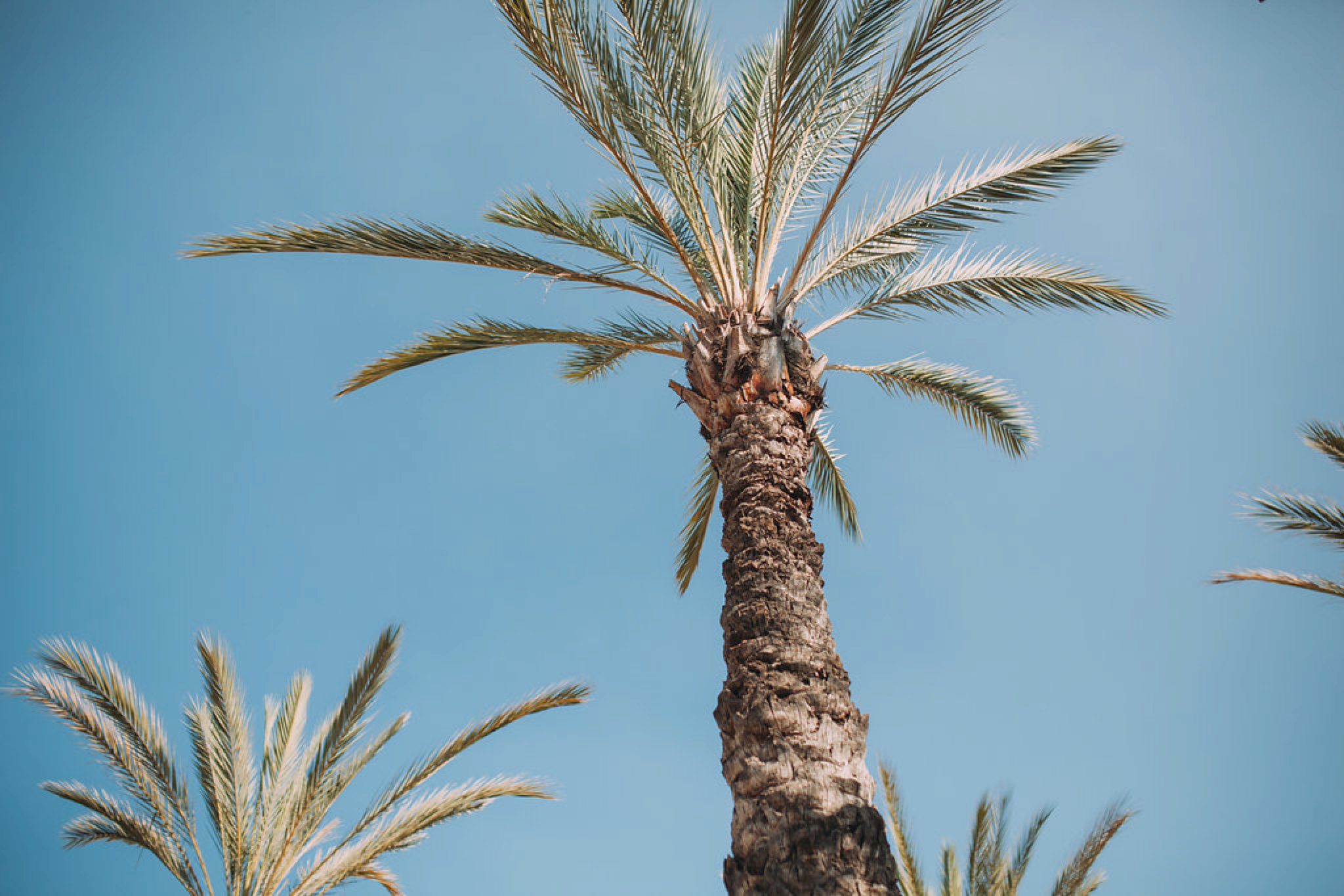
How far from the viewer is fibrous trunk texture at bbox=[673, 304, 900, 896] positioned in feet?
10.7

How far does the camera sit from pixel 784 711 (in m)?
3.69

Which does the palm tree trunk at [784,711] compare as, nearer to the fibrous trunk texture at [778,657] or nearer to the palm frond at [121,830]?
the fibrous trunk texture at [778,657]

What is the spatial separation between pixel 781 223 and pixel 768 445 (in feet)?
8.60

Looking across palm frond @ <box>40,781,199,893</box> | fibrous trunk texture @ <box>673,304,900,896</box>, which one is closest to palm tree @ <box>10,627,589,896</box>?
palm frond @ <box>40,781,199,893</box>

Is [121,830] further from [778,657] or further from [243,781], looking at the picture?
[778,657]

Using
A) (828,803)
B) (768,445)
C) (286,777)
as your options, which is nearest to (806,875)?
(828,803)

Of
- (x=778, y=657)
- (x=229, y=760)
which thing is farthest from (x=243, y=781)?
(x=778, y=657)

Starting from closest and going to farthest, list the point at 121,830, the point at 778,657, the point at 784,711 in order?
the point at 784,711 → the point at 778,657 → the point at 121,830

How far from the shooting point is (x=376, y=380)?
6.82 metres

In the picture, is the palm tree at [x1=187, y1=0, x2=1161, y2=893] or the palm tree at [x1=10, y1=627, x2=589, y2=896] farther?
the palm tree at [x1=10, y1=627, x2=589, y2=896]

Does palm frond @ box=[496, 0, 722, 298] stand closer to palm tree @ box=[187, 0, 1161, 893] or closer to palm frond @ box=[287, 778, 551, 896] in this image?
palm tree @ box=[187, 0, 1161, 893]

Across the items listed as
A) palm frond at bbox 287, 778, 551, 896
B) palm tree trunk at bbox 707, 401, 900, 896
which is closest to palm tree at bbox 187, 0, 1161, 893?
palm tree trunk at bbox 707, 401, 900, 896

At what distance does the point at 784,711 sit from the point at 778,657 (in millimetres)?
280

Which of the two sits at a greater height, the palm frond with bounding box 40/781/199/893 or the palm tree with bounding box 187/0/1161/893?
the palm tree with bounding box 187/0/1161/893
